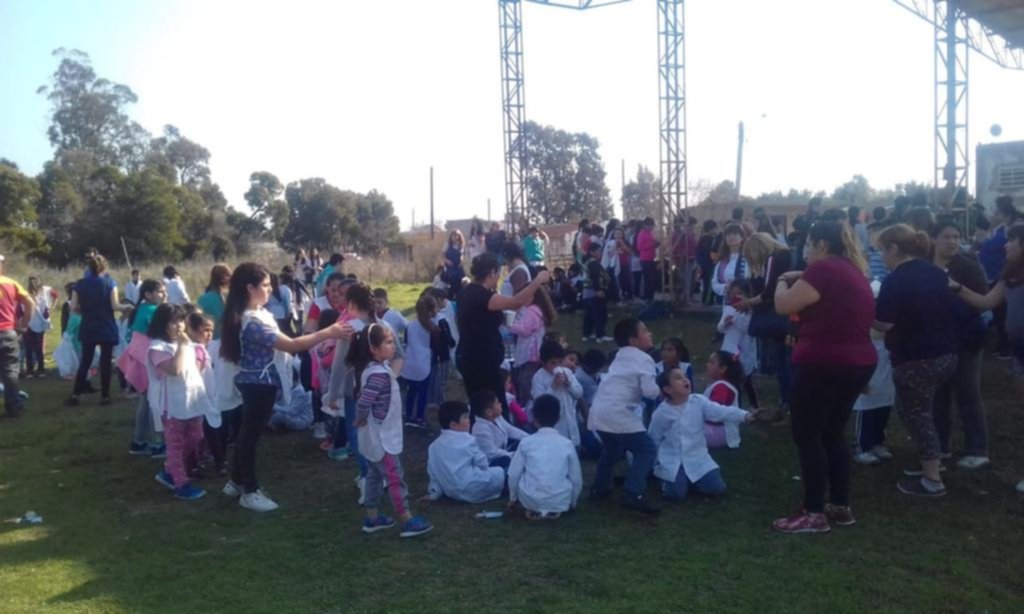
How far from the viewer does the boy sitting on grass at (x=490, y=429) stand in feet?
22.4

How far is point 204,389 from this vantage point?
24.1 feet

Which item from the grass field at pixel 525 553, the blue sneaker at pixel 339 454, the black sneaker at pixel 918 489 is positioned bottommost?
the grass field at pixel 525 553

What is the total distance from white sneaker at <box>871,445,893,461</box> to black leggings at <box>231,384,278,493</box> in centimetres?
474

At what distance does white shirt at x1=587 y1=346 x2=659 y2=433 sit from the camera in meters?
6.21

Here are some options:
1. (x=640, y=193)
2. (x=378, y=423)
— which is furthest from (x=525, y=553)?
(x=640, y=193)

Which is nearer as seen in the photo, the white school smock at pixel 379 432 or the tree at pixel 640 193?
the white school smock at pixel 379 432

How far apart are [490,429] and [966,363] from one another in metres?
3.61

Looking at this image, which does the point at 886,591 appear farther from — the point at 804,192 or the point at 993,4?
the point at 804,192

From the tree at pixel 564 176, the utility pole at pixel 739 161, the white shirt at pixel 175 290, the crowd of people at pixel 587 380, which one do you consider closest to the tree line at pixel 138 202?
the tree at pixel 564 176

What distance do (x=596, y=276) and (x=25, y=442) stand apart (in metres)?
8.24

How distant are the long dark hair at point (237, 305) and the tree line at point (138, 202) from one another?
36.2 m

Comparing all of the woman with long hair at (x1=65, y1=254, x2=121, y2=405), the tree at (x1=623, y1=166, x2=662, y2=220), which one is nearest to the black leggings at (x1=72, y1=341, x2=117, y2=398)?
the woman with long hair at (x1=65, y1=254, x2=121, y2=405)

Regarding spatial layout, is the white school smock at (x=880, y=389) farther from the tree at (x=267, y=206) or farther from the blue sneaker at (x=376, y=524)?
the tree at (x=267, y=206)

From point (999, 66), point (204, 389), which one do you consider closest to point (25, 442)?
point (204, 389)
